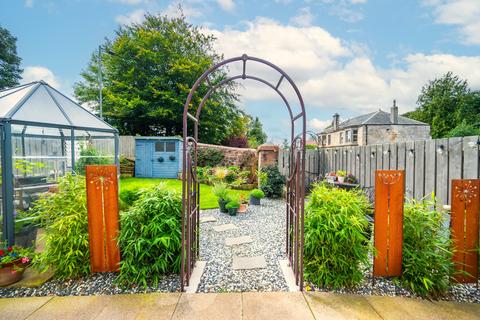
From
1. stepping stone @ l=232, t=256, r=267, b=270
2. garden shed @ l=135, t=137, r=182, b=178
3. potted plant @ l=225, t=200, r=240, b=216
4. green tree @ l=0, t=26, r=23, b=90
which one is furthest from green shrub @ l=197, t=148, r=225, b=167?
green tree @ l=0, t=26, r=23, b=90

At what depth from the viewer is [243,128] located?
1811 cm

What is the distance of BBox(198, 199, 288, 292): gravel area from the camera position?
2293mm

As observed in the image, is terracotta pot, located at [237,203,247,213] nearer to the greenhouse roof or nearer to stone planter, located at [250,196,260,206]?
stone planter, located at [250,196,260,206]

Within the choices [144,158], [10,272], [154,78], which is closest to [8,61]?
[154,78]

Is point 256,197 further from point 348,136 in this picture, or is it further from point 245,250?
point 348,136

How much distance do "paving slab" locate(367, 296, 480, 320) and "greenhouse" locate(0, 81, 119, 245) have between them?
394cm

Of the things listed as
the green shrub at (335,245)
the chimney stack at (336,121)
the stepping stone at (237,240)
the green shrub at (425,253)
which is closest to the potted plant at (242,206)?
the stepping stone at (237,240)

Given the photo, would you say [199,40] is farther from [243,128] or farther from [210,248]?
[210,248]

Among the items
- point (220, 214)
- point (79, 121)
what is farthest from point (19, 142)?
point (220, 214)

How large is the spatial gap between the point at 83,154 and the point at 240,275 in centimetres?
474

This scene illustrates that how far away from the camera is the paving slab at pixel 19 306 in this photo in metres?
1.82

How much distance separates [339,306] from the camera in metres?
1.91

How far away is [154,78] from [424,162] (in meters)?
15.4

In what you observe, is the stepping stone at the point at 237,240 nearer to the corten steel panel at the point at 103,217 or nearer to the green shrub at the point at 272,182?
the corten steel panel at the point at 103,217
